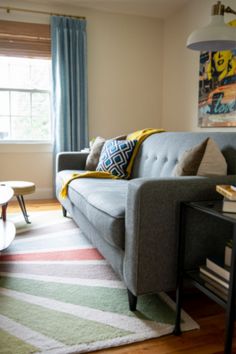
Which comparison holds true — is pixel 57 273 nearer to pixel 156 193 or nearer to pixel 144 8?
pixel 156 193

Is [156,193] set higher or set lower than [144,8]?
lower

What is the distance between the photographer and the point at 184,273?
4.44ft

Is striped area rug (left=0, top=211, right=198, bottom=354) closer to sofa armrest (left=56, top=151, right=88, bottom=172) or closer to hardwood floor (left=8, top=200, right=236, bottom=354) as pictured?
hardwood floor (left=8, top=200, right=236, bottom=354)

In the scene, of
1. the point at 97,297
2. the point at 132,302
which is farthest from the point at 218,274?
the point at 97,297

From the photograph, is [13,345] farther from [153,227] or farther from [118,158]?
[118,158]

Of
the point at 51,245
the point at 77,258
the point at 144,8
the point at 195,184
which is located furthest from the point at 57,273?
the point at 144,8

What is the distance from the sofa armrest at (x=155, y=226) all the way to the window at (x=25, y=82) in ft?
10.1

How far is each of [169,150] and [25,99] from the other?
2.56 metres

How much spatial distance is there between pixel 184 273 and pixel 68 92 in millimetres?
3095

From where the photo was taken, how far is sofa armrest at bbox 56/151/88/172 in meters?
3.19

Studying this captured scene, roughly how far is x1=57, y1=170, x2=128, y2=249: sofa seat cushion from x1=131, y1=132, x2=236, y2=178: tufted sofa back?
11.6 inches

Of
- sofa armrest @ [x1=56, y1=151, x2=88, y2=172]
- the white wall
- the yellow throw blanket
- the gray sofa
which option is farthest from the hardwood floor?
the white wall

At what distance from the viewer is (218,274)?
1.23m

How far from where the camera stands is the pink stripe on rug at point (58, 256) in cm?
208
